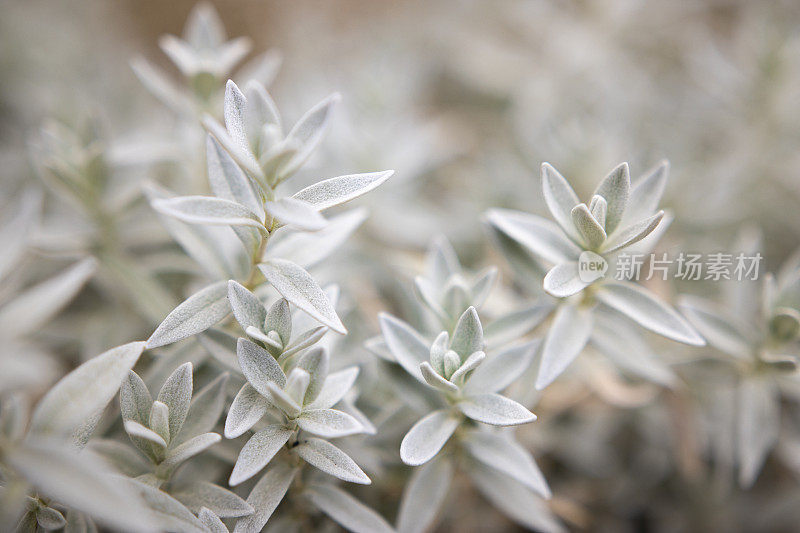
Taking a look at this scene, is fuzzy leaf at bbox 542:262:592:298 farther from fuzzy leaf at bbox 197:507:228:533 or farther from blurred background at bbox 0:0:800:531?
fuzzy leaf at bbox 197:507:228:533

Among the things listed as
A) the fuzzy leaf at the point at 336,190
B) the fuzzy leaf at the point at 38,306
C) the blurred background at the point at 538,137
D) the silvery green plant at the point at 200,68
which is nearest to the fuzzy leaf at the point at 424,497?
the blurred background at the point at 538,137

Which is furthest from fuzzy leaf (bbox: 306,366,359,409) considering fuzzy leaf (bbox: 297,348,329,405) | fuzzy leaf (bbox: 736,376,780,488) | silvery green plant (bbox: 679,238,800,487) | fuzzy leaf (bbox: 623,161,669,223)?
fuzzy leaf (bbox: 736,376,780,488)

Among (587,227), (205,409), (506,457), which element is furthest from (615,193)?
(205,409)

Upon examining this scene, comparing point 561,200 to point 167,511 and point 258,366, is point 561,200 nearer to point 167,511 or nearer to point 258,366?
point 258,366

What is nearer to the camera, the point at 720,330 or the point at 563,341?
the point at 563,341

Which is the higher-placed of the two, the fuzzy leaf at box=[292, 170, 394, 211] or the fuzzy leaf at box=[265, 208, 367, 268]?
the fuzzy leaf at box=[292, 170, 394, 211]

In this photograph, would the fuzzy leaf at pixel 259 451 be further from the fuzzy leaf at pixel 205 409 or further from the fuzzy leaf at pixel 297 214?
the fuzzy leaf at pixel 297 214
